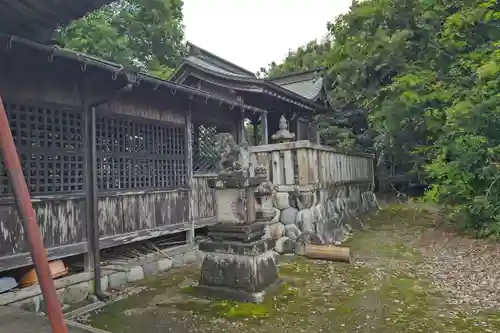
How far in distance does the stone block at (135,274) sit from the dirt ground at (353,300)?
0.26 metres

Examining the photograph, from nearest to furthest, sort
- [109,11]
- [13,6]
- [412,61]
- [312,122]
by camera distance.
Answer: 1. [13,6]
2. [412,61]
3. [312,122]
4. [109,11]

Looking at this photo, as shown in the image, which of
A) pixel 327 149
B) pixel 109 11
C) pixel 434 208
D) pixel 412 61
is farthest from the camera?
pixel 109 11

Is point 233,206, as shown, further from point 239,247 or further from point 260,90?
point 260,90

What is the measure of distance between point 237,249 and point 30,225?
4.84m

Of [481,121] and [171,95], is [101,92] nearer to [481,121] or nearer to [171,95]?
[171,95]

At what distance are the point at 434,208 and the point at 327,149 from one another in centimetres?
750

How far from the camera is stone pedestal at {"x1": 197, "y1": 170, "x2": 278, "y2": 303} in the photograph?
602 cm

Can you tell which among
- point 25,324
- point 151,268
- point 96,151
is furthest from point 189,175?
point 25,324

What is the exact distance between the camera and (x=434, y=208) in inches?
612

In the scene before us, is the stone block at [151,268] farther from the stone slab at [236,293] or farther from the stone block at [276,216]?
the stone block at [276,216]

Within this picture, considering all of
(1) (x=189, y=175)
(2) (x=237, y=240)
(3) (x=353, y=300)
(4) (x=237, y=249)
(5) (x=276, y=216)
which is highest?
(1) (x=189, y=175)

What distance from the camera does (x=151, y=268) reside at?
25.1 feet

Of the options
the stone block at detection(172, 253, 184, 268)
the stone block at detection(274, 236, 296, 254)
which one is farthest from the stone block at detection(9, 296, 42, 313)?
the stone block at detection(274, 236, 296, 254)

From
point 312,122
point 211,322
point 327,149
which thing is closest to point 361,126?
point 312,122
